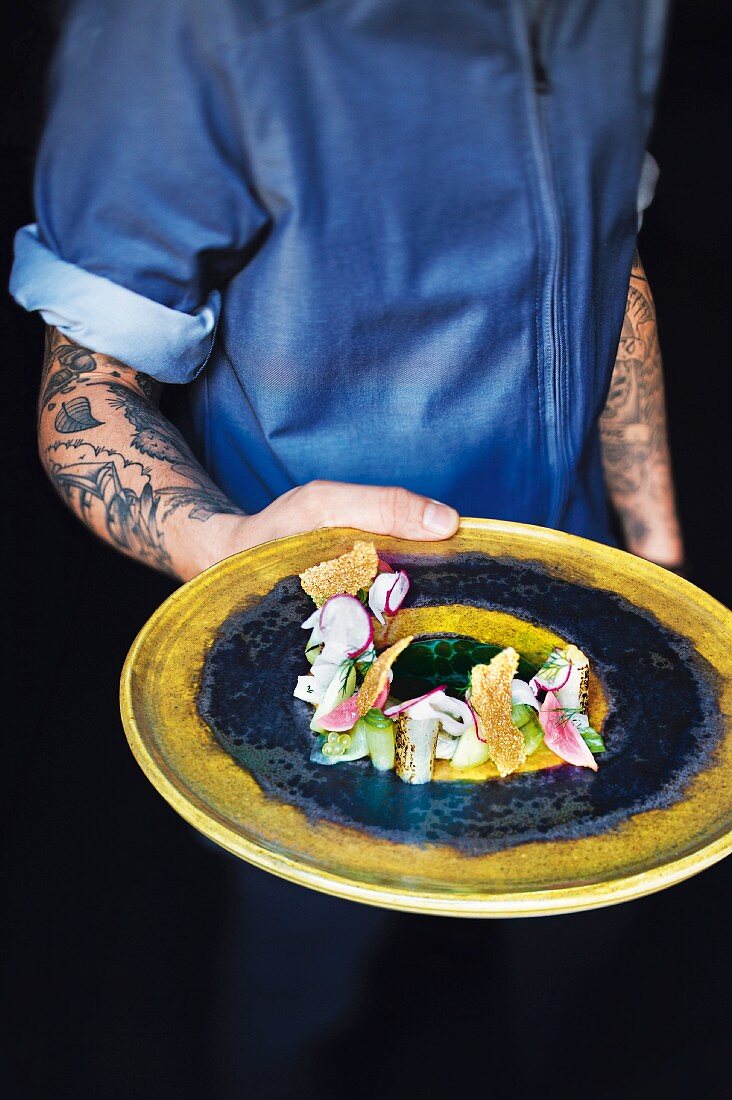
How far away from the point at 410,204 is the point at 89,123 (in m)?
0.26

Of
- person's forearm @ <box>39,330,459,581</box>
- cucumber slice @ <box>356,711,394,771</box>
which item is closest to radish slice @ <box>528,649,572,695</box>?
cucumber slice @ <box>356,711,394,771</box>

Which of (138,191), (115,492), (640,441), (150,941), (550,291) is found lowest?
(150,941)

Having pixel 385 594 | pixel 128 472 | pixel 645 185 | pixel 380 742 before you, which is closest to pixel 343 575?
pixel 385 594

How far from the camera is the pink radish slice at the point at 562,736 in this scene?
0.55 m

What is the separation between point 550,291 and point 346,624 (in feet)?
1.28

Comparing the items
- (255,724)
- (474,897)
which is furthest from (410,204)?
(474,897)

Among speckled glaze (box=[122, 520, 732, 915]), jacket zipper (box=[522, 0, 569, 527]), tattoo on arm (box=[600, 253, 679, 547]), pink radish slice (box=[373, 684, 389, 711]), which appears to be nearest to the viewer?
speckled glaze (box=[122, 520, 732, 915])

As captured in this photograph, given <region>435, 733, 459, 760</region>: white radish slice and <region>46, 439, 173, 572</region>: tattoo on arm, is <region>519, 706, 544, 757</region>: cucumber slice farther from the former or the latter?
<region>46, 439, 173, 572</region>: tattoo on arm

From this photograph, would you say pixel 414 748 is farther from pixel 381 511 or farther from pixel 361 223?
pixel 361 223

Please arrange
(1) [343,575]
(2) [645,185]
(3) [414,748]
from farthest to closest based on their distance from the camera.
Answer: (2) [645,185] → (1) [343,575] → (3) [414,748]

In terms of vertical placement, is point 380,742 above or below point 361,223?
below

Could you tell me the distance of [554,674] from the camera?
1.93 feet

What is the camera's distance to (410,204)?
2.60ft

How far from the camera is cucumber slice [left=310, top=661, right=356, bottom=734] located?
1.84ft
